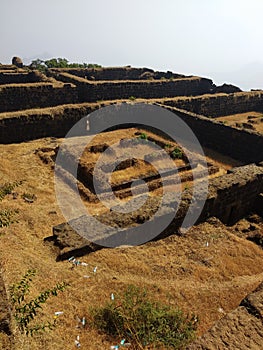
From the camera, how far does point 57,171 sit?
11578mm

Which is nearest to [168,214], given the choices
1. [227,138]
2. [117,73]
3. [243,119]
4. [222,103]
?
[227,138]

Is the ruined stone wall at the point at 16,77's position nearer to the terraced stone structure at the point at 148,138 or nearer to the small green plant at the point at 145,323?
the terraced stone structure at the point at 148,138

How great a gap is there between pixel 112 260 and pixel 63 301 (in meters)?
1.36

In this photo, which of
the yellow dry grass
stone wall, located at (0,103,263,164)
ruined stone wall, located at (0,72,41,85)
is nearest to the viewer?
the yellow dry grass

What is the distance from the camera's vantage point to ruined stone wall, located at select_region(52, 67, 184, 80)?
27.7 m

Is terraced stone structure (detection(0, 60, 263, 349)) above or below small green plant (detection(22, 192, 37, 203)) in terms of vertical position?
above

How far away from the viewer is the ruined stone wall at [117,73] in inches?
1091

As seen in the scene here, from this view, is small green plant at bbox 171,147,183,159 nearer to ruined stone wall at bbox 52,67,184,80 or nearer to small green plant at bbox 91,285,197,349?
small green plant at bbox 91,285,197,349

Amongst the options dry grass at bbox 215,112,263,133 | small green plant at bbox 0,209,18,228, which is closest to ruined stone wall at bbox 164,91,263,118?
dry grass at bbox 215,112,263,133

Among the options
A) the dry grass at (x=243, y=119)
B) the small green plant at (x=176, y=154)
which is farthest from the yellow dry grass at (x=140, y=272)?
the dry grass at (x=243, y=119)

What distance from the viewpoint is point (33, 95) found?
1795cm

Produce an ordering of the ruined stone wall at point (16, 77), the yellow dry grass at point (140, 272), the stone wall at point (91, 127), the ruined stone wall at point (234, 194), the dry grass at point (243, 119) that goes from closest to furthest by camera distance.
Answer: the yellow dry grass at point (140, 272)
the ruined stone wall at point (234, 194)
the stone wall at point (91, 127)
the dry grass at point (243, 119)
the ruined stone wall at point (16, 77)

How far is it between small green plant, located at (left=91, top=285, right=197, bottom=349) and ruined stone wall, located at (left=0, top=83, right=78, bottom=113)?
15446 mm

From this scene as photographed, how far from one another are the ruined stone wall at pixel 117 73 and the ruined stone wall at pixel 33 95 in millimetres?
8327
